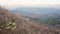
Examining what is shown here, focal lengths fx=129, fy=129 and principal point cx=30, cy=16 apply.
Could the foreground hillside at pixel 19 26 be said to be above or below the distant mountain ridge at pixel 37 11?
below

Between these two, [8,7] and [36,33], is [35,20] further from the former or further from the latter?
[8,7]

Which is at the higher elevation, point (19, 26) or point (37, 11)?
point (37, 11)

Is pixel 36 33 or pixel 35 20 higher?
pixel 35 20

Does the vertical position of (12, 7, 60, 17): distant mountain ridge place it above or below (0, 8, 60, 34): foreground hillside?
above

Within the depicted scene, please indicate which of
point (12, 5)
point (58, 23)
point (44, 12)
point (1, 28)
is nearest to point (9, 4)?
point (12, 5)

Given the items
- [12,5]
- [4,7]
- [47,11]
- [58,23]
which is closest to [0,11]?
[4,7]
